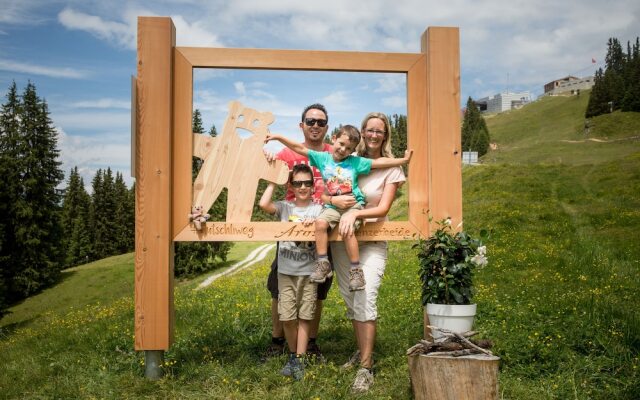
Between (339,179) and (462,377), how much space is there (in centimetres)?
213

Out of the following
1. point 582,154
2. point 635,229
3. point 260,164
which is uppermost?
point 582,154

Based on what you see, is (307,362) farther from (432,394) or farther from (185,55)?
(185,55)

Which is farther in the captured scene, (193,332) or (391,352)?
(193,332)

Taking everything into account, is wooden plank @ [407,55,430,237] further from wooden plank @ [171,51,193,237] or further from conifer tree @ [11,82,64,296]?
conifer tree @ [11,82,64,296]

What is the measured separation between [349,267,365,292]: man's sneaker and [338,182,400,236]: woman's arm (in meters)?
0.37

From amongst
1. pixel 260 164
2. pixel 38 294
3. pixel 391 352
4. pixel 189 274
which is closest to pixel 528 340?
pixel 391 352

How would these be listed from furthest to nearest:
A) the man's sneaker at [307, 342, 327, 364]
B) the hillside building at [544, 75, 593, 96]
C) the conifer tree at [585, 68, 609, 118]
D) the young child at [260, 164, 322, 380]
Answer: the hillside building at [544, 75, 593, 96]
the conifer tree at [585, 68, 609, 118]
the man's sneaker at [307, 342, 327, 364]
the young child at [260, 164, 322, 380]

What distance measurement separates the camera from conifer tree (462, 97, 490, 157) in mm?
83938

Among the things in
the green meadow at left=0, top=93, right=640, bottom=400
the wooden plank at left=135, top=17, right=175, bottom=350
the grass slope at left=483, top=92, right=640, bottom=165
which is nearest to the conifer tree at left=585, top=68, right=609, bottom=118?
the grass slope at left=483, top=92, right=640, bottom=165

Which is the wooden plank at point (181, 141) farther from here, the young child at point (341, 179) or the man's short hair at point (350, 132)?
the man's short hair at point (350, 132)

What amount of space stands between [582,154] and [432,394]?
185ft

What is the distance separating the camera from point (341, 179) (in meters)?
5.00

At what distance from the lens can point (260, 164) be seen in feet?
17.5

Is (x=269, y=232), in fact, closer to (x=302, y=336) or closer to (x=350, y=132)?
(x=302, y=336)
